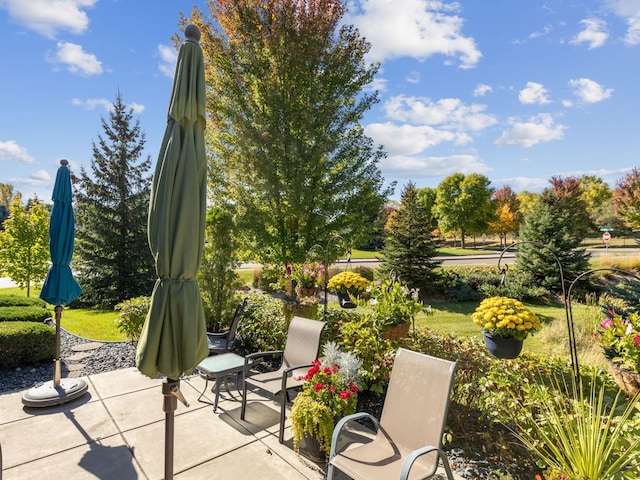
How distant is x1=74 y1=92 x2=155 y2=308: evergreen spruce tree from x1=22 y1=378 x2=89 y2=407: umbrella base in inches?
332

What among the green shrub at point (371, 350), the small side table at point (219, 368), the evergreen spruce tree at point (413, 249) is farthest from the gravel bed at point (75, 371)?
the evergreen spruce tree at point (413, 249)

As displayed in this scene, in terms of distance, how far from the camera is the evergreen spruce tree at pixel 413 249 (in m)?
13.3

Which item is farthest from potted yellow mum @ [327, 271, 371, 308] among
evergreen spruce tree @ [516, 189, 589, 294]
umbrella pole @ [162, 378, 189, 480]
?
evergreen spruce tree @ [516, 189, 589, 294]

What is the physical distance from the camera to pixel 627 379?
3.39 metres

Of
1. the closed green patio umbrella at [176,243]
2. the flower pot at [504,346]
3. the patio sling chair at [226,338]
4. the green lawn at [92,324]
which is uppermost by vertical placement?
the closed green patio umbrella at [176,243]

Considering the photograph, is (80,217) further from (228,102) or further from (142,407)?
(142,407)

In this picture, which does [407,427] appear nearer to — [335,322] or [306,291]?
[335,322]

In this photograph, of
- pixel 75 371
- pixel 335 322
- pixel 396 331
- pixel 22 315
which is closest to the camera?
pixel 396 331

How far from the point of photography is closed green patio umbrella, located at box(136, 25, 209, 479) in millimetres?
2354

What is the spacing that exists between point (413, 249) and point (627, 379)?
391 inches

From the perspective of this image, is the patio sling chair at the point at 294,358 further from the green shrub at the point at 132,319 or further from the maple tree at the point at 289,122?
the maple tree at the point at 289,122

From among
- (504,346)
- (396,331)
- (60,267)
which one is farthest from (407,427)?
(60,267)

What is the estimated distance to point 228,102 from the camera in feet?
29.7

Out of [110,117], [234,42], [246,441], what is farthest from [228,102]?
[246,441]
